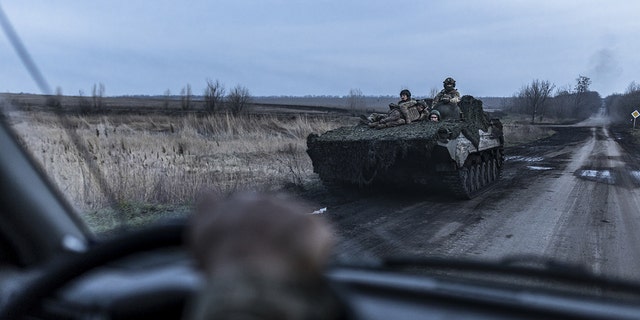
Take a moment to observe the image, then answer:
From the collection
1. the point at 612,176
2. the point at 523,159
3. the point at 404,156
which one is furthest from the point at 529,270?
the point at 523,159

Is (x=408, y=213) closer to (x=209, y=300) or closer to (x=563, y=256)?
(x=563, y=256)

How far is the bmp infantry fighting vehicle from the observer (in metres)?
10.1

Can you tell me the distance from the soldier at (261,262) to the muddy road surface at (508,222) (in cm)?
460

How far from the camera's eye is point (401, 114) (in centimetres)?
1180

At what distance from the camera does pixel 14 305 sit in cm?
140

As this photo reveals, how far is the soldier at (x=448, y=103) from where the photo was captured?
12.4 meters

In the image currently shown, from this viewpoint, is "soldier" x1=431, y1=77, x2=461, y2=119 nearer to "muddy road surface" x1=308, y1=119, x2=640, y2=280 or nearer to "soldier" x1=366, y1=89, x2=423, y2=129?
"soldier" x1=366, y1=89, x2=423, y2=129

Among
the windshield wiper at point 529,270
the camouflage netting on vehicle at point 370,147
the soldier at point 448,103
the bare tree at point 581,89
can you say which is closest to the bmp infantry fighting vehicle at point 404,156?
the camouflage netting on vehicle at point 370,147

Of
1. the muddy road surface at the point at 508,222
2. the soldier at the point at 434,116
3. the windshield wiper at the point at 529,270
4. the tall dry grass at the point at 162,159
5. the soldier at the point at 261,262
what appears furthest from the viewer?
the soldier at the point at 434,116

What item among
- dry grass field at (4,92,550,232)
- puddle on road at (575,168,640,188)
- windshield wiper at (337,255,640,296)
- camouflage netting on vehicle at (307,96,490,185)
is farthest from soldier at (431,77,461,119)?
windshield wiper at (337,255,640,296)

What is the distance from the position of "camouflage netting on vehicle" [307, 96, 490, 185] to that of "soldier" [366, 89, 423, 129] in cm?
26

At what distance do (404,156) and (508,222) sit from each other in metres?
2.52

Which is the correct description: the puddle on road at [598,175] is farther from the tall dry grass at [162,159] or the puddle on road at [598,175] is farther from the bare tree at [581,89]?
the bare tree at [581,89]

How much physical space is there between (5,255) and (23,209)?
0.74 ft
